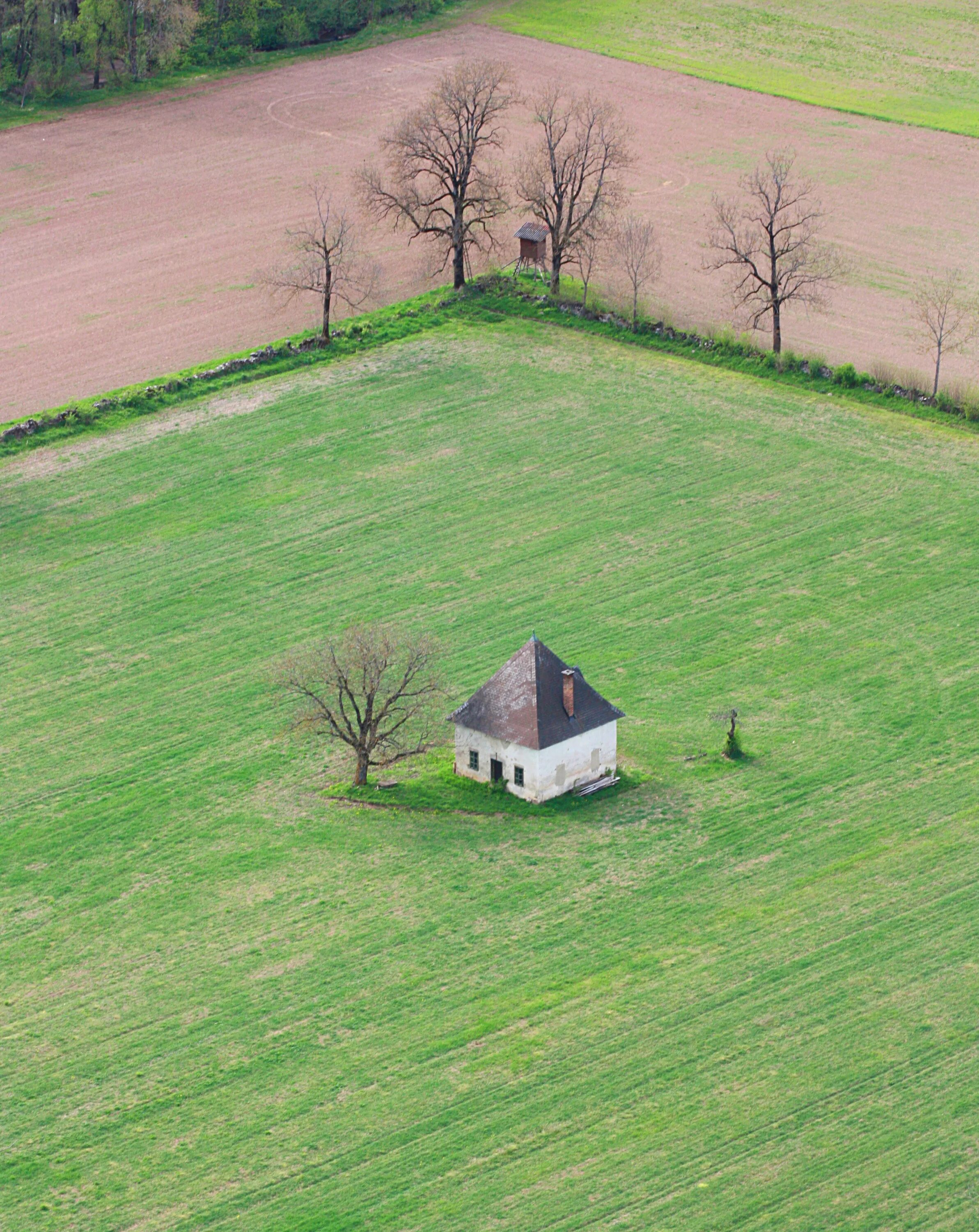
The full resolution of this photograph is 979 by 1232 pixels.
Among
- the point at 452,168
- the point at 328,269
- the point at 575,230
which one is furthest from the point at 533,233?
the point at 328,269

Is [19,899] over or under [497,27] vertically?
under

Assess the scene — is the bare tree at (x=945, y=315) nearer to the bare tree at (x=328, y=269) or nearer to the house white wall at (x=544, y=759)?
the bare tree at (x=328, y=269)

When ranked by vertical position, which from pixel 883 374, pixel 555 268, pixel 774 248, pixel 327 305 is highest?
pixel 774 248

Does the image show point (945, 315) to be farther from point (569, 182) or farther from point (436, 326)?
point (436, 326)

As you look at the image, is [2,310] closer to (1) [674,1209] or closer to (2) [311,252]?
(2) [311,252]

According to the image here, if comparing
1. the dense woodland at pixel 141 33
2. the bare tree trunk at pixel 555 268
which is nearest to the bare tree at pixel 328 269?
the bare tree trunk at pixel 555 268

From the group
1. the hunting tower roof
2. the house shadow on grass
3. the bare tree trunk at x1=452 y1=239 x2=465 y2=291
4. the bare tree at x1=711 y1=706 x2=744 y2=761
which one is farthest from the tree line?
the house shadow on grass

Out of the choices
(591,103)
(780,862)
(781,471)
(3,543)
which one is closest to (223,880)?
(780,862)
